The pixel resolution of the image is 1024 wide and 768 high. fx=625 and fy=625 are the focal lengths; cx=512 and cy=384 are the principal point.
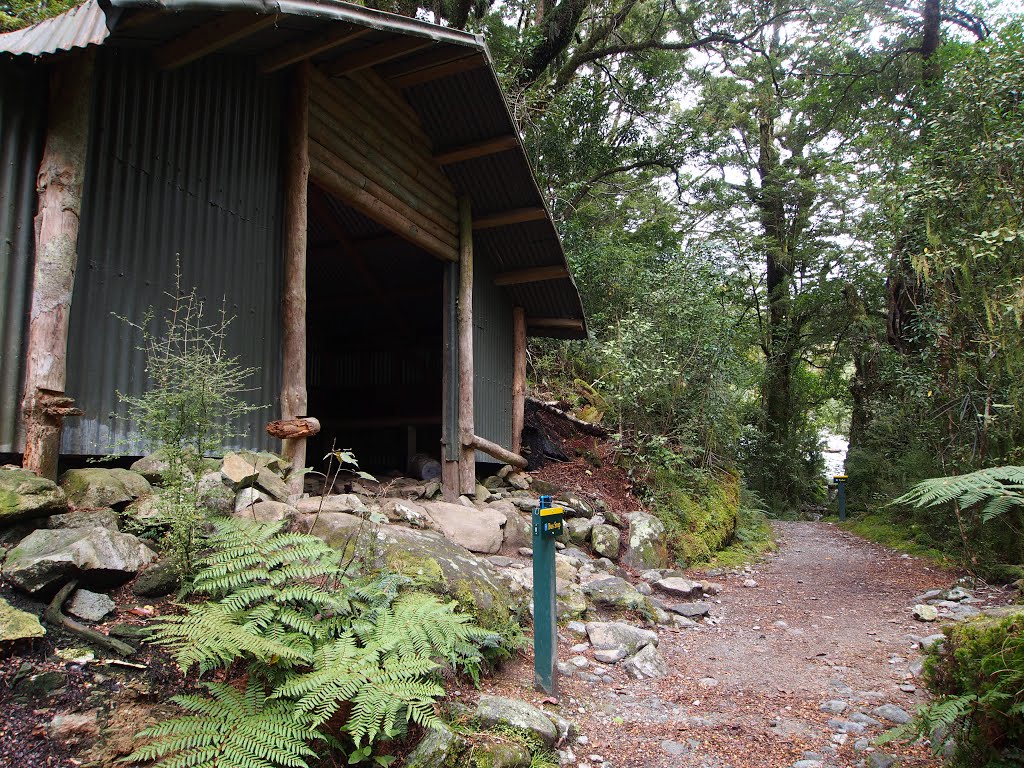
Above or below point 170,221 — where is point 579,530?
below

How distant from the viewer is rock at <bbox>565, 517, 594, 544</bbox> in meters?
7.78

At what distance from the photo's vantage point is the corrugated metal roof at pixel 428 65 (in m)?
3.66

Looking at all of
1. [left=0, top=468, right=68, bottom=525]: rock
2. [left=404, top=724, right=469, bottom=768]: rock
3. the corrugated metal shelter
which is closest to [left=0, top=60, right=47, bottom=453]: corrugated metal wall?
the corrugated metal shelter

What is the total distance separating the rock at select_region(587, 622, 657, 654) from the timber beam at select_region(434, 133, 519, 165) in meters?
5.58

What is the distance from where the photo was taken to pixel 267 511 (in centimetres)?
420

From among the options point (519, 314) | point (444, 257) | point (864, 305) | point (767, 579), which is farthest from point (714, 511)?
point (864, 305)

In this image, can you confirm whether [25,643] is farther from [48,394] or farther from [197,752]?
[48,394]

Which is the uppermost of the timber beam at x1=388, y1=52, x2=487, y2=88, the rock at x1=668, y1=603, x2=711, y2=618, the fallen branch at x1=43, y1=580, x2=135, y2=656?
the timber beam at x1=388, y1=52, x2=487, y2=88

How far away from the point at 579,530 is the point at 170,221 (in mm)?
5562

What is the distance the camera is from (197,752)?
7.21 feet

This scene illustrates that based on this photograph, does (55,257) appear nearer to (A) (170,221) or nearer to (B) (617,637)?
(A) (170,221)

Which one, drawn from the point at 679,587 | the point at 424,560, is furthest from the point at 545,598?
the point at 679,587

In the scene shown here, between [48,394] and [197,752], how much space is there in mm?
2399

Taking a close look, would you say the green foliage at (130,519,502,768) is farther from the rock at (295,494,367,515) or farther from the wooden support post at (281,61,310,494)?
the wooden support post at (281,61,310,494)
